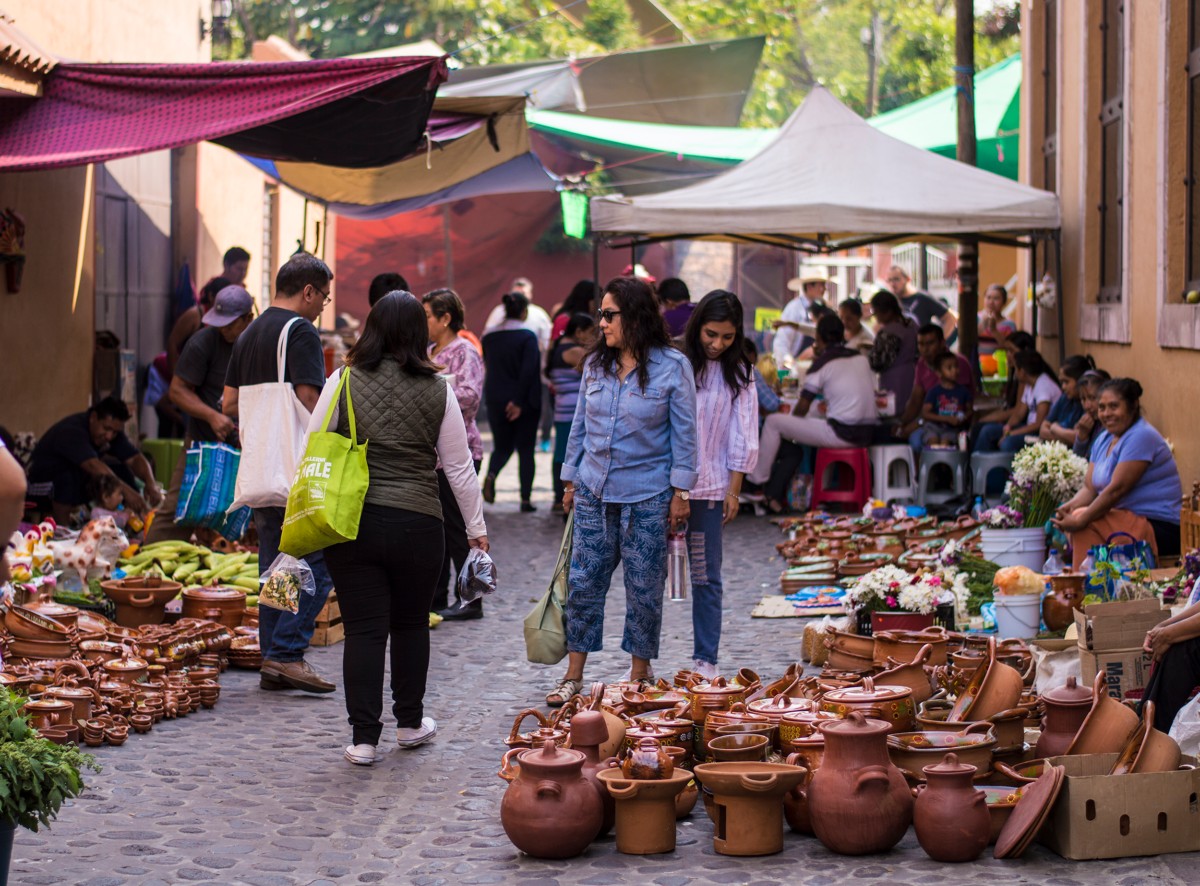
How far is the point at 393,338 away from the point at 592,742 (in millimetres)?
1881

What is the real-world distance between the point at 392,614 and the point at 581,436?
1.34 metres

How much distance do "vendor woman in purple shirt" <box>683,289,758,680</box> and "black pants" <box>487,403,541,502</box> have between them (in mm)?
6615

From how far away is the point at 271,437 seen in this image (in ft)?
23.7

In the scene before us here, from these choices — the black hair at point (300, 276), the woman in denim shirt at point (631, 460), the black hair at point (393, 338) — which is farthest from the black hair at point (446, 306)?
the black hair at point (393, 338)

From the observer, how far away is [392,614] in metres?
6.21

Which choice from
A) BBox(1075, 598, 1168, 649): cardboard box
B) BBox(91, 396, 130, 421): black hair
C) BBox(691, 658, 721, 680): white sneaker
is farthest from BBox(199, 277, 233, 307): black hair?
BBox(1075, 598, 1168, 649): cardboard box

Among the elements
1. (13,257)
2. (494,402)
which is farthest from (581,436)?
(494,402)

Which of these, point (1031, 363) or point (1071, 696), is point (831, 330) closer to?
point (1031, 363)

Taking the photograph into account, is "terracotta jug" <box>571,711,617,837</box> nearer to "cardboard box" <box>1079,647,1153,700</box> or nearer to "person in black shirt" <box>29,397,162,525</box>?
"cardboard box" <box>1079,647,1153,700</box>

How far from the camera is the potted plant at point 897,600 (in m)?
7.64

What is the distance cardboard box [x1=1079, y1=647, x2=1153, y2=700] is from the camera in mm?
6164

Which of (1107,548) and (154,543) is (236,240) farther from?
(1107,548)

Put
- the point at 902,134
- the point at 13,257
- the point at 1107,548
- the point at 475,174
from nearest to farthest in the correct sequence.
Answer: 1. the point at 1107,548
2. the point at 13,257
3. the point at 475,174
4. the point at 902,134

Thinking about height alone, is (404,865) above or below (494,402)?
below
